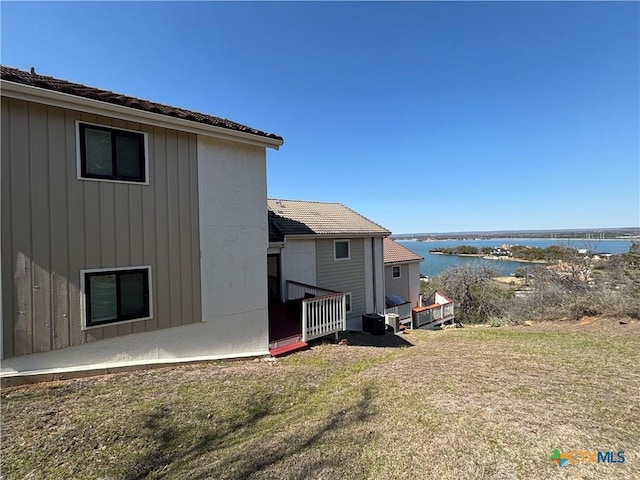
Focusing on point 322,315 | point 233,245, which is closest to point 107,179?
point 233,245

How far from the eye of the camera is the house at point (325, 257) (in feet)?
36.4

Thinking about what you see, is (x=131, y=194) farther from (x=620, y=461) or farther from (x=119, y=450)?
(x=620, y=461)

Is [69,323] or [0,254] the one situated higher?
[0,254]

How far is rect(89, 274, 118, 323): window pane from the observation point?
5309mm

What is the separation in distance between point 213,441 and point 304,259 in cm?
827

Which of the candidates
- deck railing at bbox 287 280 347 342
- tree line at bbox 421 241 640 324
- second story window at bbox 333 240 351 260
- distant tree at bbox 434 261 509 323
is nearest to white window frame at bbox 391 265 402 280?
tree line at bbox 421 241 640 324

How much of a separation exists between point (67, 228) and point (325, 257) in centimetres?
881

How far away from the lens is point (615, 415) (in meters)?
4.00

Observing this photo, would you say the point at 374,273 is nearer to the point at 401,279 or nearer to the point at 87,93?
the point at 401,279

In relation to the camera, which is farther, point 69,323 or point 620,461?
point 69,323

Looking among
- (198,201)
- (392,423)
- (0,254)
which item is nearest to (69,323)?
(0,254)

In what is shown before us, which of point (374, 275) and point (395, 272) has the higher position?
point (374, 275)

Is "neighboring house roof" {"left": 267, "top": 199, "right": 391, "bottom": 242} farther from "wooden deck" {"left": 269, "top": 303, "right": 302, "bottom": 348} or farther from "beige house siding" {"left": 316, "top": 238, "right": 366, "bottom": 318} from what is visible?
"wooden deck" {"left": 269, "top": 303, "right": 302, "bottom": 348}

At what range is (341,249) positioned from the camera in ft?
43.0
